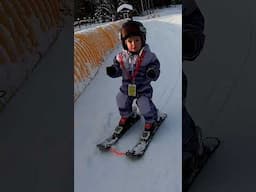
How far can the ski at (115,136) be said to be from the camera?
4.02 ft

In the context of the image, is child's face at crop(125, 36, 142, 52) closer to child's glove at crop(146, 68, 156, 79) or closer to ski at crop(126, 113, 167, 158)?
child's glove at crop(146, 68, 156, 79)

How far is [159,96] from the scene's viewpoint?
1282mm

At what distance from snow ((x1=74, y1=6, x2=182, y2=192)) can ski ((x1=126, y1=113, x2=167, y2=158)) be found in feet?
0.04

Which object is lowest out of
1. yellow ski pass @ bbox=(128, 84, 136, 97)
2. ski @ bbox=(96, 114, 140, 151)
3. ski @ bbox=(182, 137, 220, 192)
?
ski @ bbox=(182, 137, 220, 192)

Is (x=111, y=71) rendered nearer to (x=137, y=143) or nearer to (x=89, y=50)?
(x=89, y=50)

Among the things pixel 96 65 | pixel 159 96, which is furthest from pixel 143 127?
pixel 96 65

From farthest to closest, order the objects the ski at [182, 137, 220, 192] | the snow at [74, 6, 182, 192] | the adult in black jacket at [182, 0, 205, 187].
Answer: the ski at [182, 137, 220, 192] → the adult in black jacket at [182, 0, 205, 187] → the snow at [74, 6, 182, 192]

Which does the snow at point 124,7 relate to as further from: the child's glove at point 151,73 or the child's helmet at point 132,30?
the child's glove at point 151,73

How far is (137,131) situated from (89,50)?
246mm
